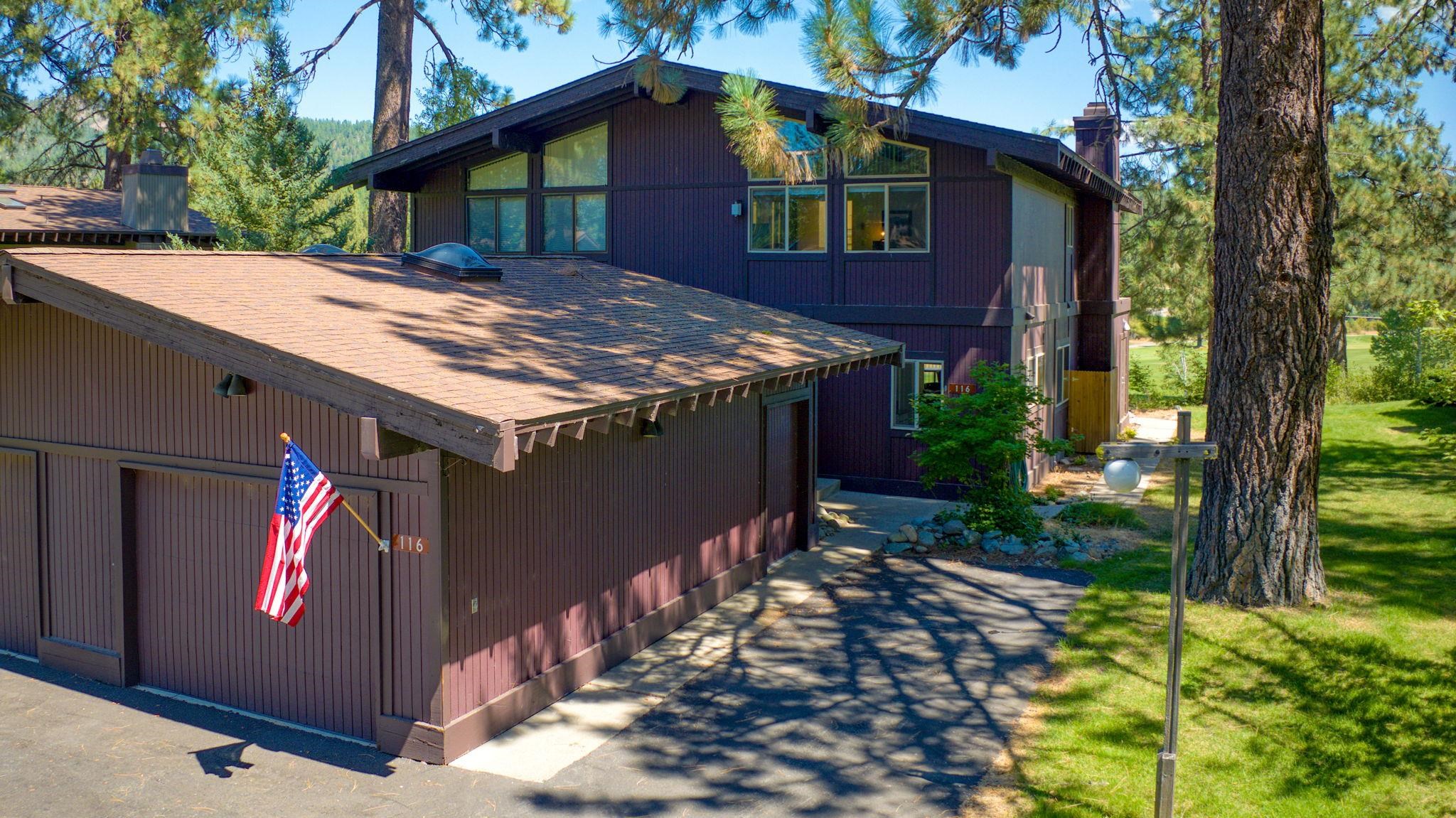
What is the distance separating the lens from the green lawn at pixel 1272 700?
7.44 metres

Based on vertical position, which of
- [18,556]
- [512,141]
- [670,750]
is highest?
[512,141]

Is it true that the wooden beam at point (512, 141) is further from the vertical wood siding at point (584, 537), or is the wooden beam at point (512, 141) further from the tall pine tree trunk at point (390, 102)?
the vertical wood siding at point (584, 537)

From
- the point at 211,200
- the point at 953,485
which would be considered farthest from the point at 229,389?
the point at 211,200

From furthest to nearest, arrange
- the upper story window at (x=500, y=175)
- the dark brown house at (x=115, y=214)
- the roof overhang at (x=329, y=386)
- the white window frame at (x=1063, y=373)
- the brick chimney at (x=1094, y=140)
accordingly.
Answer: the brick chimney at (x=1094, y=140)
the white window frame at (x=1063, y=373)
the upper story window at (x=500, y=175)
the dark brown house at (x=115, y=214)
the roof overhang at (x=329, y=386)

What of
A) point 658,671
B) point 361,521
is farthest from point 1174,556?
point 361,521

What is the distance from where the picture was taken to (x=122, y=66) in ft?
87.5

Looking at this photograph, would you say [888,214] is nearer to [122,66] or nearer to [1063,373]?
[1063,373]

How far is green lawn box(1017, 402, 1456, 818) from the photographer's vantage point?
7441 mm

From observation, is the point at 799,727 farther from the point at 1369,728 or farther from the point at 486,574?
the point at 1369,728

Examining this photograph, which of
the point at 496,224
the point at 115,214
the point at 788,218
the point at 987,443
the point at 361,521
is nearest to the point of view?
the point at 361,521

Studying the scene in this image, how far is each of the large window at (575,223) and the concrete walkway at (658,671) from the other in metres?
7.68

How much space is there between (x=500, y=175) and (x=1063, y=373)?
11437 millimetres

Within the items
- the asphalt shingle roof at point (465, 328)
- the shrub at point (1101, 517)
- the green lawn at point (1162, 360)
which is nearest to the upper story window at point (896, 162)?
the asphalt shingle roof at point (465, 328)

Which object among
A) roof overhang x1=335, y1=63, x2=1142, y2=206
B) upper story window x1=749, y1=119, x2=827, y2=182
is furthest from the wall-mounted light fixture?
upper story window x1=749, y1=119, x2=827, y2=182
